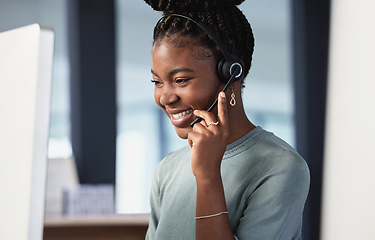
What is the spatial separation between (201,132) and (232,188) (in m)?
0.16

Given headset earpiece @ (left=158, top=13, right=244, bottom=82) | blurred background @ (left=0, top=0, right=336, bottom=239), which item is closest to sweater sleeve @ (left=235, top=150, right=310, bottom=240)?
headset earpiece @ (left=158, top=13, right=244, bottom=82)

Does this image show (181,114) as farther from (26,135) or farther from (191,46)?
(26,135)

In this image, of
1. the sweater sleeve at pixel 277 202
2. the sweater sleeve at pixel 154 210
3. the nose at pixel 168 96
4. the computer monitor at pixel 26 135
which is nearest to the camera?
the computer monitor at pixel 26 135

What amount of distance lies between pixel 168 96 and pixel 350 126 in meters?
0.91

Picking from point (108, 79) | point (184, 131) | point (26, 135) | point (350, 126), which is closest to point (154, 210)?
point (184, 131)

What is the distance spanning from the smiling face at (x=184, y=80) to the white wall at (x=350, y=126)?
69cm

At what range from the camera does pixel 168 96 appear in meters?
1.20

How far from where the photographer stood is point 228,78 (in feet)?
3.92

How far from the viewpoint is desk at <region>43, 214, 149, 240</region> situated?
2.71 m

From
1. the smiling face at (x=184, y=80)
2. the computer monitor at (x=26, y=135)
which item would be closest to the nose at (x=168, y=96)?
the smiling face at (x=184, y=80)

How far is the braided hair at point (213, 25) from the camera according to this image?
122 cm

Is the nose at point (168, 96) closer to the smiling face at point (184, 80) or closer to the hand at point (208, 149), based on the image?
the smiling face at point (184, 80)

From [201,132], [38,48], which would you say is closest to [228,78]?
[201,132]

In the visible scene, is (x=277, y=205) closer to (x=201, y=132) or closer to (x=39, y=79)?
(x=201, y=132)
